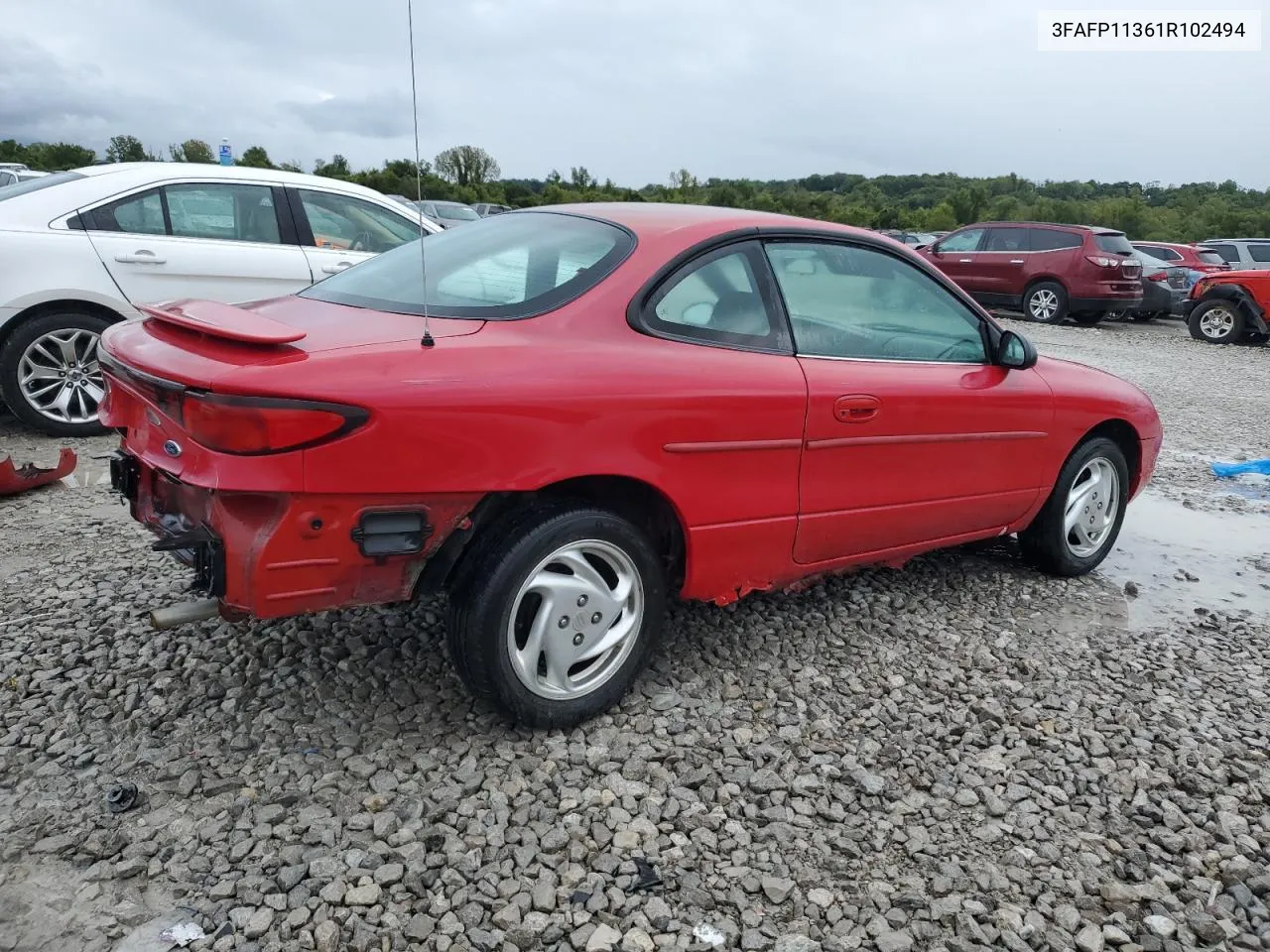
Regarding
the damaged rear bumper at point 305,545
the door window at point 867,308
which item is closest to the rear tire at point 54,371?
the damaged rear bumper at point 305,545

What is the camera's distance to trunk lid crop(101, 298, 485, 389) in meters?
2.39

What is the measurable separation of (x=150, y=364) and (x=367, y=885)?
4.63 ft

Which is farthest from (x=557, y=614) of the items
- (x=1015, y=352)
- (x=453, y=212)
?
(x=453, y=212)

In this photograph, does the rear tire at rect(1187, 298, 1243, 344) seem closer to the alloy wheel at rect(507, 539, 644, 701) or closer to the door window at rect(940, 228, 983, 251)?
the door window at rect(940, 228, 983, 251)

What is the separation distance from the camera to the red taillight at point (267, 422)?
2.28 metres

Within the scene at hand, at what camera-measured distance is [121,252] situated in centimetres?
571

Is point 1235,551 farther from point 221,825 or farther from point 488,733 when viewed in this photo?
point 221,825

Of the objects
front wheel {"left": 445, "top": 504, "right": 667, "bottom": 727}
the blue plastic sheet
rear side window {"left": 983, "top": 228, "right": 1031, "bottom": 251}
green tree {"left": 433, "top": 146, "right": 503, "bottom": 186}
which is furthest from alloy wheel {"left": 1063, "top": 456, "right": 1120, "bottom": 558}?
green tree {"left": 433, "top": 146, "right": 503, "bottom": 186}

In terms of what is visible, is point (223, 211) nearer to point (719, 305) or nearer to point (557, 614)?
point (719, 305)

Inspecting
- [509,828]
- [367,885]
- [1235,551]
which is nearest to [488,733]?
[509,828]

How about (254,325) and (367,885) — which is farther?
(254,325)

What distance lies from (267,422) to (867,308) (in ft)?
7.13

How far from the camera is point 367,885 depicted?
87.3 inches

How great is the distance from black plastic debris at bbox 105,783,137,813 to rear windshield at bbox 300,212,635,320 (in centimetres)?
148
